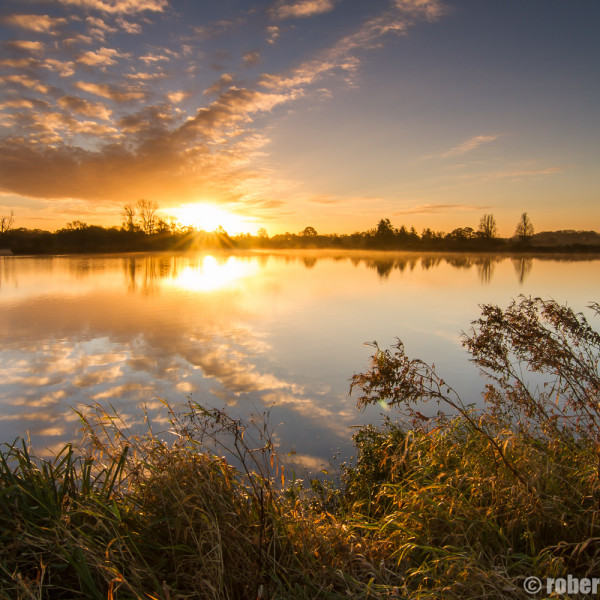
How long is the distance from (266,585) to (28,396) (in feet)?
21.1

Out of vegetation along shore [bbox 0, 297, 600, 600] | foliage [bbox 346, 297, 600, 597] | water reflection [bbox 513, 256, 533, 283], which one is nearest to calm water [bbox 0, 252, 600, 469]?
foliage [bbox 346, 297, 600, 597]

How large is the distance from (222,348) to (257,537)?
7841 millimetres

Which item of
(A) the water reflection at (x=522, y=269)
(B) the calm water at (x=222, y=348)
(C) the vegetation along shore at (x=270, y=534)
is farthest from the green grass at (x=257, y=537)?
(A) the water reflection at (x=522, y=269)

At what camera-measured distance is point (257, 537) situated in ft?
8.74

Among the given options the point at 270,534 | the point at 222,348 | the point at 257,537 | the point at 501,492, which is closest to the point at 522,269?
the point at 222,348

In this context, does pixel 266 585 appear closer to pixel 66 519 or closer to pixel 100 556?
pixel 100 556

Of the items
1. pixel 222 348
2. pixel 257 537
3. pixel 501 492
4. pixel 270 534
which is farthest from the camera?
pixel 222 348

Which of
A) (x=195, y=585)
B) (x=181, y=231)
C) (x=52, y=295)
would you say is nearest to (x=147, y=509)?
(x=195, y=585)

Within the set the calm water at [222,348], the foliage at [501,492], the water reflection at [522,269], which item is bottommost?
the calm water at [222,348]

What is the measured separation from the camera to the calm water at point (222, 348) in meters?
6.44

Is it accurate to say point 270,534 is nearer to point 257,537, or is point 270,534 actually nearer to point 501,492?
point 257,537

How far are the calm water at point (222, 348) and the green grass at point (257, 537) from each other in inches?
67.0

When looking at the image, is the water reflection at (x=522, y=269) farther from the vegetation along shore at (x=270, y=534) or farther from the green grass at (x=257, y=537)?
the green grass at (x=257, y=537)

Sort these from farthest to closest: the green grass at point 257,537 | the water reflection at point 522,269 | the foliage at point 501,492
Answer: the water reflection at point 522,269 < the foliage at point 501,492 < the green grass at point 257,537
